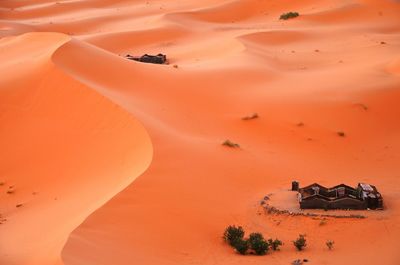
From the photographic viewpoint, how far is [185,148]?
1148cm

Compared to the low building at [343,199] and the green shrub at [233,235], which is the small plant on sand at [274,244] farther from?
the low building at [343,199]

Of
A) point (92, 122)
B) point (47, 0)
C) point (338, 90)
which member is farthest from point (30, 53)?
point (47, 0)

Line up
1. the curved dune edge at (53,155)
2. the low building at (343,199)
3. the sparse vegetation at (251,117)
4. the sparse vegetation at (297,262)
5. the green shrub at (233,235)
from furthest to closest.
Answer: the sparse vegetation at (251,117)
the low building at (343,199)
the curved dune edge at (53,155)
the green shrub at (233,235)
the sparse vegetation at (297,262)

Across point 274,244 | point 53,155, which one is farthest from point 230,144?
point 274,244

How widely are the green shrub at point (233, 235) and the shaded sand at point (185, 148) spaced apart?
0.12 m

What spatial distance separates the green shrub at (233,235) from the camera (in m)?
8.42

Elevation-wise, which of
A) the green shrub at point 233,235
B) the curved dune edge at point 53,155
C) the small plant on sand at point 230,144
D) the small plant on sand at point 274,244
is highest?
the curved dune edge at point 53,155

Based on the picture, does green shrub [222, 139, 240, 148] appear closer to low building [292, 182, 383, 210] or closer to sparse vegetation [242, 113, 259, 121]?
sparse vegetation [242, 113, 259, 121]

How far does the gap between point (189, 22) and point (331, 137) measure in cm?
1894

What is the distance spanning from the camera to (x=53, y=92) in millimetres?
13344

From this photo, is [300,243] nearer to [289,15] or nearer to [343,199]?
[343,199]

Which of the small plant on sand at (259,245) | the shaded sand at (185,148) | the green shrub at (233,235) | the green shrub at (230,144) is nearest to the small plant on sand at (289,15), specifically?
the shaded sand at (185,148)

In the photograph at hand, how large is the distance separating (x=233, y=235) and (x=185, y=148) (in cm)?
334

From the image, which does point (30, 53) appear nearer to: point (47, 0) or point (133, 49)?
point (133, 49)
